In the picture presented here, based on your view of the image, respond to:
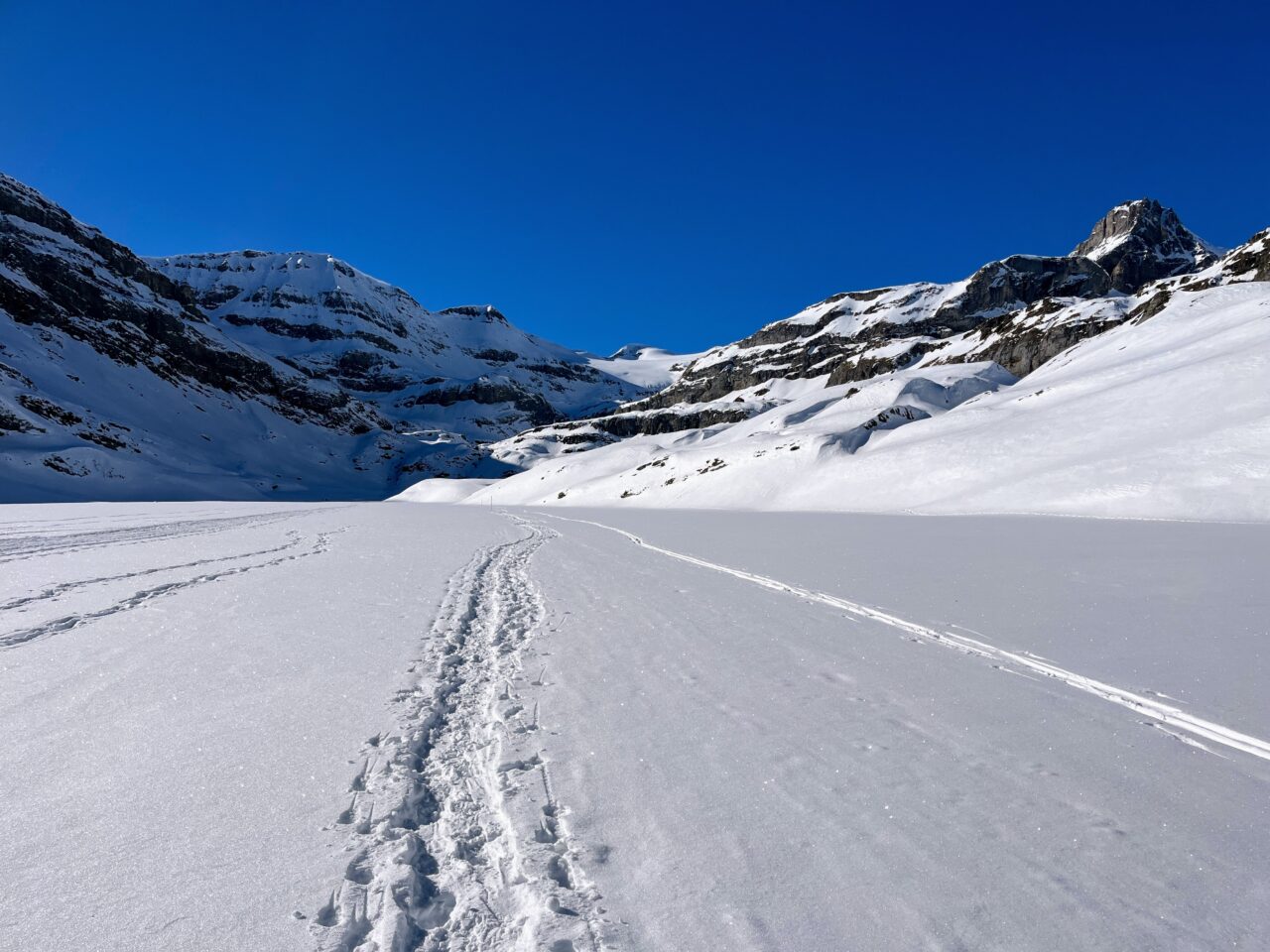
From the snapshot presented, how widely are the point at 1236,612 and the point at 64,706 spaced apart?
1248 centimetres

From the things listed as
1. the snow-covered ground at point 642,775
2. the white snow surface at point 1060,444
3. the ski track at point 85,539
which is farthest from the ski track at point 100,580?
the white snow surface at point 1060,444

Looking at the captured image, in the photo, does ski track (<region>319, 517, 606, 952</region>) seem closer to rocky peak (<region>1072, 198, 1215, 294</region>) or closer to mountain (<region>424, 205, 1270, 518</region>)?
mountain (<region>424, 205, 1270, 518</region>)

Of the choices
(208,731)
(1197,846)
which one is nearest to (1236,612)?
(1197,846)

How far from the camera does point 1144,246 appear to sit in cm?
16775

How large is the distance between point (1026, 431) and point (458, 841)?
41.4m

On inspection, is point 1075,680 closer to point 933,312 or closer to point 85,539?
point 85,539

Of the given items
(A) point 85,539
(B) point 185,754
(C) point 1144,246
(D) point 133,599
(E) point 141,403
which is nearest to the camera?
(B) point 185,754

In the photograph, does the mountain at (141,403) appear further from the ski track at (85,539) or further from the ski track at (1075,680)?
the ski track at (1075,680)

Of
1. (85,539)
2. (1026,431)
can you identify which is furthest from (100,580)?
(1026,431)

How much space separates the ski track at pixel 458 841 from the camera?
2.63m

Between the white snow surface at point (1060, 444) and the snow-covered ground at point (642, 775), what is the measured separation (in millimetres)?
20281

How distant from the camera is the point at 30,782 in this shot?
150 inches

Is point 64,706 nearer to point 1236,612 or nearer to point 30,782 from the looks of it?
point 30,782

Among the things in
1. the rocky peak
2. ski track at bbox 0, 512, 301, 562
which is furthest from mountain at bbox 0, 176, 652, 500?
the rocky peak
